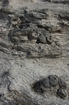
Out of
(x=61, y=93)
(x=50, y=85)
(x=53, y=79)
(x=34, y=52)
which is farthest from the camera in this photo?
(x=34, y=52)

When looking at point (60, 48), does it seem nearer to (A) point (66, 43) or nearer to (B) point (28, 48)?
(A) point (66, 43)

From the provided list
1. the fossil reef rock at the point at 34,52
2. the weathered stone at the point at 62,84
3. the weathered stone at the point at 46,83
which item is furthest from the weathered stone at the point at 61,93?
the weathered stone at the point at 46,83

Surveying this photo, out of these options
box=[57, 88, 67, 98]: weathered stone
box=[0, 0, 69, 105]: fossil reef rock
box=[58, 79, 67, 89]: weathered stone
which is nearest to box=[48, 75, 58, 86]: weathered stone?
box=[0, 0, 69, 105]: fossil reef rock

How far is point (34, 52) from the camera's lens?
39.2 feet

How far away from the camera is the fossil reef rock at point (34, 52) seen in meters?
10.6

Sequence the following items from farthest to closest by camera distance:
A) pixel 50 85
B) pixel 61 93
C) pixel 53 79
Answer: pixel 53 79, pixel 50 85, pixel 61 93

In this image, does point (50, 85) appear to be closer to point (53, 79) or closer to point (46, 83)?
point (46, 83)

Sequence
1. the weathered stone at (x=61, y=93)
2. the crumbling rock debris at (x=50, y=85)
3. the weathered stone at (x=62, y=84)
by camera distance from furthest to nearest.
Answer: the weathered stone at (x=62, y=84), the crumbling rock debris at (x=50, y=85), the weathered stone at (x=61, y=93)

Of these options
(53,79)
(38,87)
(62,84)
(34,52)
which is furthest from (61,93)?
(34,52)

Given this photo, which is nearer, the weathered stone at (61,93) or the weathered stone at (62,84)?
the weathered stone at (61,93)

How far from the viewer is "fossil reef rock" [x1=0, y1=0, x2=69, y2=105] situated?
10570mm

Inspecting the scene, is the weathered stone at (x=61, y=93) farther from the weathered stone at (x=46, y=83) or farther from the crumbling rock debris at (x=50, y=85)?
the weathered stone at (x=46, y=83)

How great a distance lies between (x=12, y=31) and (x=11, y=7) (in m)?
2.01

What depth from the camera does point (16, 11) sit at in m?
13.4
